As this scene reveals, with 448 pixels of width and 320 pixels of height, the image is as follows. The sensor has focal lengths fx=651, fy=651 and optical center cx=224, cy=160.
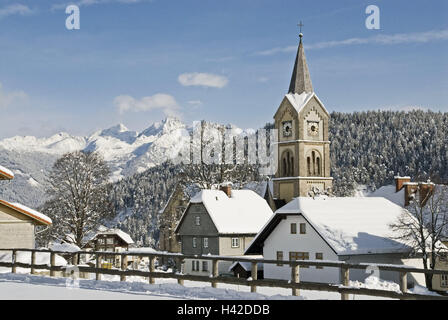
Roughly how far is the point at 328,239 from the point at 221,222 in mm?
20757

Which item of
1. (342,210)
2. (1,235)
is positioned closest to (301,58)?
(342,210)

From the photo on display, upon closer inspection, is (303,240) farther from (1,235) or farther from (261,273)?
(1,235)

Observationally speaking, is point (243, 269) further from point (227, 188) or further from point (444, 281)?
point (444, 281)

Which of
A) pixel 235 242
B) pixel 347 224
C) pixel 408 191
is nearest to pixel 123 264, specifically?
pixel 347 224

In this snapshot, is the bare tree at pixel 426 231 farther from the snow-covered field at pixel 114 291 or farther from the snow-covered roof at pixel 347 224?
the snow-covered field at pixel 114 291

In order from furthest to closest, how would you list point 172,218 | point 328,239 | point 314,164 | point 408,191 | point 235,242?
point 314,164 → point 172,218 → point 408,191 → point 235,242 → point 328,239

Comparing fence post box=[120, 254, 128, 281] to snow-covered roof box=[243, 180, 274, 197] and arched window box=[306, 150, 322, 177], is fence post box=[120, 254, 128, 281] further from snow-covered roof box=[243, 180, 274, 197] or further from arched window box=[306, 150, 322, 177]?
arched window box=[306, 150, 322, 177]

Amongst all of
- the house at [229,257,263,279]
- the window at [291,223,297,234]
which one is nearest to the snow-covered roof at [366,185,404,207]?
the house at [229,257,263,279]

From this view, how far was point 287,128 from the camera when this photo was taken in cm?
8425

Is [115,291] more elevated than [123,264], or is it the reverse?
[123,264]

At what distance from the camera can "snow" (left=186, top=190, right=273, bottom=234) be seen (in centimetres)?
6284

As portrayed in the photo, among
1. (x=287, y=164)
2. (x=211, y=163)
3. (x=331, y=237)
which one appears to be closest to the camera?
(x=331, y=237)

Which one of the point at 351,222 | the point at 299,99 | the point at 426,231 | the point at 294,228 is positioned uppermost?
the point at 299,99
